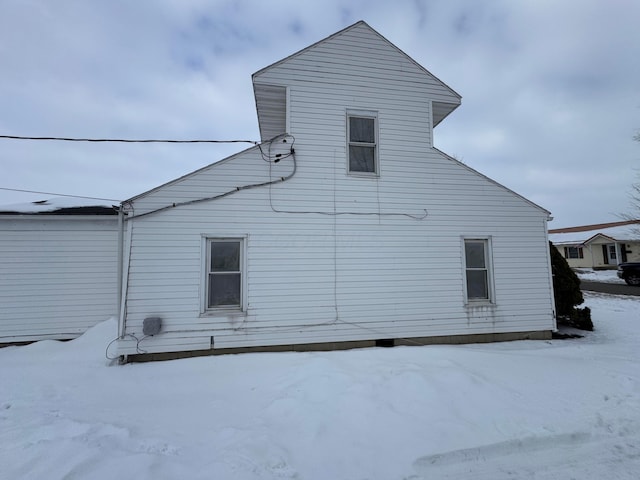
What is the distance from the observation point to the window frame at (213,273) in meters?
5.78

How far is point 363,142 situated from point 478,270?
4.05 meters

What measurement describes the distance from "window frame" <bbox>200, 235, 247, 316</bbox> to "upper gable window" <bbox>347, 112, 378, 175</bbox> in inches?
116

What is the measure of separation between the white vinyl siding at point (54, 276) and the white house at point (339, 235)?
2.15 metres

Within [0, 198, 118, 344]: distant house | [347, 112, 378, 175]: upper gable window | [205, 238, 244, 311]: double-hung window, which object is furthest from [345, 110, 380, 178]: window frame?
[0, 198, 118, 344]: distant house

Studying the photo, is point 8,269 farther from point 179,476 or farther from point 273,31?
point 273,31

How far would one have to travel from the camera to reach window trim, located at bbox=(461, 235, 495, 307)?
22.2ft

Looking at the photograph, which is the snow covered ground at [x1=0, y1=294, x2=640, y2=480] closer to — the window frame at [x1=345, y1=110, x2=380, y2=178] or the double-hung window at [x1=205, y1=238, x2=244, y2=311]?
the double-hung window at [x1=205, y1=238, x2=244, y2=311]

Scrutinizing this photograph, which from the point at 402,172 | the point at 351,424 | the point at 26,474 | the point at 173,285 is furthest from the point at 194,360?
the point at 402,172

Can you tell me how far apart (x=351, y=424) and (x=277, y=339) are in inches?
115

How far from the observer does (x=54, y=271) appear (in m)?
7.36

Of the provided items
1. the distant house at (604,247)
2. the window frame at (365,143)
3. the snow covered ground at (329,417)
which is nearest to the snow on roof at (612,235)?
the distant house at (604,247)

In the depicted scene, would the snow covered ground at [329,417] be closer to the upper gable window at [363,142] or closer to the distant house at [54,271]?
the distant house at [54,271]

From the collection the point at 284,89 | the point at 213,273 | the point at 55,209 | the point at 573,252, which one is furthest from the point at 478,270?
the point at 573,252

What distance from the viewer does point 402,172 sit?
22.1 ft
